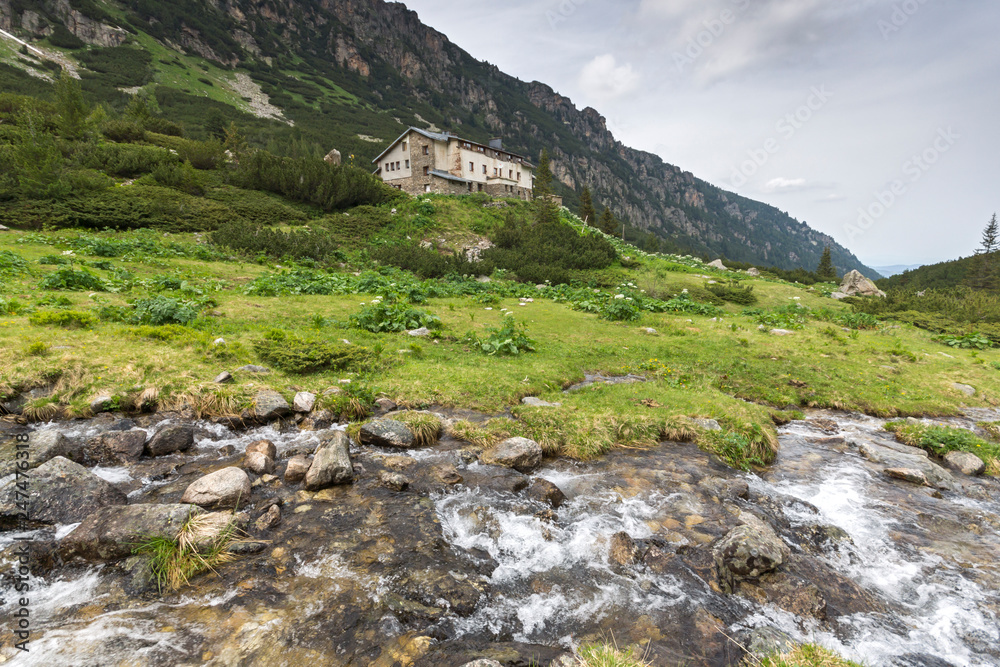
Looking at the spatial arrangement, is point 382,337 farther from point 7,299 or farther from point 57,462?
point 7,299

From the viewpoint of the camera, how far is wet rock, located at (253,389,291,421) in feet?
28.3

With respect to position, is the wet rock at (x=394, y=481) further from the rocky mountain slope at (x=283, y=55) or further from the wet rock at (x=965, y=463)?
the rocky mountain slope at (x=283, y=55)

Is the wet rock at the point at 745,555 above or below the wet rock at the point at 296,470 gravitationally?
below

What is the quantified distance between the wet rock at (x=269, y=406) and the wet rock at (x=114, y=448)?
188 centimetres

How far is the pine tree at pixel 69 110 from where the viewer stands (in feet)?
102

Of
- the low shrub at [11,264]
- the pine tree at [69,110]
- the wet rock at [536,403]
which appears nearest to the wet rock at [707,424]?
the wet rock at [536,403]

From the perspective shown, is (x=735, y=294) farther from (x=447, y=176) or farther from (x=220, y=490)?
(x=447, y=176)

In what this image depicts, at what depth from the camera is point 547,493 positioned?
23.4 feet

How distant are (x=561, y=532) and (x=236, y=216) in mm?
32500

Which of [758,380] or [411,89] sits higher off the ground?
[411,89]

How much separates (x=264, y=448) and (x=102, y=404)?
3761 mm

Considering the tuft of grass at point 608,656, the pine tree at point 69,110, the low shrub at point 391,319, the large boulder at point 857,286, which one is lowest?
the tuft of grass at point 608,656

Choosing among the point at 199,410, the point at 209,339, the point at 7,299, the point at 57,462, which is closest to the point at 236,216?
the point at 7,299

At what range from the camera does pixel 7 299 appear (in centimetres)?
1135
